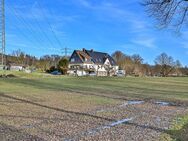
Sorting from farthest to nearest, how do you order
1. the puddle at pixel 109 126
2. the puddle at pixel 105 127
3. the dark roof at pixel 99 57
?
the dark roof at pixel 99 57
the puddle at pixel 109 126
the puddle at pixel 105 127

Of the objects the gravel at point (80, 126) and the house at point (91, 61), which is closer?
the gravel at point (80, 126)

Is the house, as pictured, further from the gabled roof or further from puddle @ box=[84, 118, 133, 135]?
puddle @ box=[84, 118, 133, 135]

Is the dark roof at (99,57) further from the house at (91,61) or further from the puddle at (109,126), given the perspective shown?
the puddle at (109,126)

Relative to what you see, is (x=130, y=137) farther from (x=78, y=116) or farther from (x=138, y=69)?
(x=138, y=69)

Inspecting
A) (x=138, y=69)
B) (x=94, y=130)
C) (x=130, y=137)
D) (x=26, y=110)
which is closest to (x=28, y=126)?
(x=94, y=130)

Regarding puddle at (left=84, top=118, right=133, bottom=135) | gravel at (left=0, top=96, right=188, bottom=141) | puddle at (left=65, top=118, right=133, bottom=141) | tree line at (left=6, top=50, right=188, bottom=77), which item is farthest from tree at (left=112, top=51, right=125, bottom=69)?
puddle at (left=65, top=118, right=133, bottom=141)

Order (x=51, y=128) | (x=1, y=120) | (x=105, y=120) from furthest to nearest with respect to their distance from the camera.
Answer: (x=105, y=120)
(x=1, y=120)
(x=51, y=128)

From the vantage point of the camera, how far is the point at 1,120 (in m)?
12.8

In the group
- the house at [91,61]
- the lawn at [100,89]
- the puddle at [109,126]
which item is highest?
the house at [91,61]

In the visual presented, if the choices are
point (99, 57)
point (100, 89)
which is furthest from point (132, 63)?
point (100, 89)

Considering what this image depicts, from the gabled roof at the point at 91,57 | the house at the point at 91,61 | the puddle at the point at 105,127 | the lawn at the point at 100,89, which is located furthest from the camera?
the gabled roof at the point at 91,57

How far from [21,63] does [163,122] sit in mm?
135256

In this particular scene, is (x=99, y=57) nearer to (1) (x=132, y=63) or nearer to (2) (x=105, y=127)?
(1) (x=132, y=63)

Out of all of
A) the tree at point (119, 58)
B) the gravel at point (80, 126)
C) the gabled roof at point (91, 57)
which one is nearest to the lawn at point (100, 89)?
the gravel at point (80, 126)
